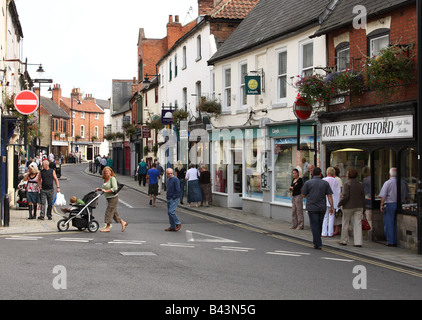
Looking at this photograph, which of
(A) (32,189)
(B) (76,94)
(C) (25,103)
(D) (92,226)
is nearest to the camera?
(D) (92,226)

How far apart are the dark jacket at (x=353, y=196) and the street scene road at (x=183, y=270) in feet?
4.74

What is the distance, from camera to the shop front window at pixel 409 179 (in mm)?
13805

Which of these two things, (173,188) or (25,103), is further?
(25,103)

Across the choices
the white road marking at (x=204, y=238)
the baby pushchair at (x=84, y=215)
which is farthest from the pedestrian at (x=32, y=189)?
the white road marking at (x=204, y=238)

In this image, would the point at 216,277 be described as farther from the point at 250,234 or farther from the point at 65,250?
the point at 250,234

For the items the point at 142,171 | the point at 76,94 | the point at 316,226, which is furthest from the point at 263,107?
the point at 76,94

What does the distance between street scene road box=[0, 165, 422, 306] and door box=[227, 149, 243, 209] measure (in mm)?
9089

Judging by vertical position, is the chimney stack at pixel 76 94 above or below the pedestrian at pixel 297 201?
above

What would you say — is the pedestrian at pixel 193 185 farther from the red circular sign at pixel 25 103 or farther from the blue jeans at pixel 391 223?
the blue jeans at pixel 391 223

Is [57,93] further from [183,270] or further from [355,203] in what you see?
[183,270]

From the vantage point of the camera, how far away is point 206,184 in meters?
25.4

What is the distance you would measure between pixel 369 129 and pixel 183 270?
7381mm

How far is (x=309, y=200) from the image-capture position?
13828 mm
